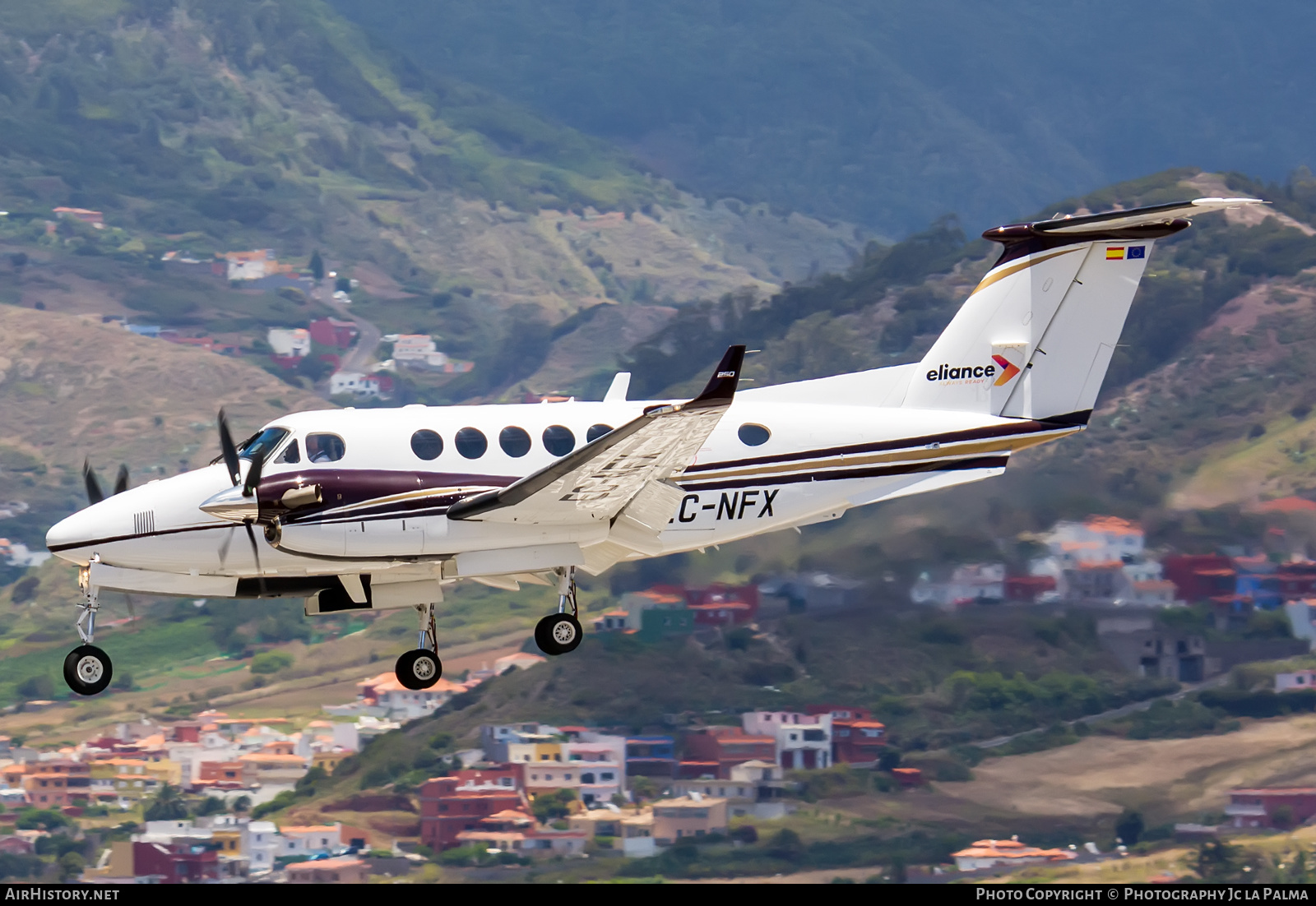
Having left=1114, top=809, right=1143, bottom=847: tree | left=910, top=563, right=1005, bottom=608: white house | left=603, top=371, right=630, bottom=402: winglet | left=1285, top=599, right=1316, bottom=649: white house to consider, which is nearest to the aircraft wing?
left=603, top=371, right=630, bottom=402: winglet

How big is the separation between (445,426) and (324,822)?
77.9m

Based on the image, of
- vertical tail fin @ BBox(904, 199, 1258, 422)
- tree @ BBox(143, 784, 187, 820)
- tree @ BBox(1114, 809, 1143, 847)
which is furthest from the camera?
tree @ BBox(143, 784, 187, 820)

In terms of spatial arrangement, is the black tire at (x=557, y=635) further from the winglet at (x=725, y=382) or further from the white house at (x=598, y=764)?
the white house at (x=598, y=764)

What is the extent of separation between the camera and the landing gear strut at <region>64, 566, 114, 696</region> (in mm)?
30844

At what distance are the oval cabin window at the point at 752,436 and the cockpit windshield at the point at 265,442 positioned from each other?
307 inches

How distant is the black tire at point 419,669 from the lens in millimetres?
32844

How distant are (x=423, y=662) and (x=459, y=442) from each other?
406 centimetres

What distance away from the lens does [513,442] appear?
31.9 m

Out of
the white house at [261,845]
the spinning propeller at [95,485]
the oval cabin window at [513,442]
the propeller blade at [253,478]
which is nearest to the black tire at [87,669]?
the spinning propeller at [95,485]

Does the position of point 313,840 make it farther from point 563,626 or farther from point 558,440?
point 558,440

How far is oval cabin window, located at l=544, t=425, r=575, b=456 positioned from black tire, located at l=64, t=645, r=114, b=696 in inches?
313

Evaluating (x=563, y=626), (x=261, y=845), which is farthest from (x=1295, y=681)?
(x=563, y=626)

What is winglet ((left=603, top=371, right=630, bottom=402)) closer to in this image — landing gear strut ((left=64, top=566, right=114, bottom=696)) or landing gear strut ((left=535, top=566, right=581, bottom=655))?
landing gear strut ((left=535, top=566, right=581, bottom=655))

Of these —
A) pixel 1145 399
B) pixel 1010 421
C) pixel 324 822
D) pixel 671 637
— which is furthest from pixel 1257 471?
pixel 1010 421
